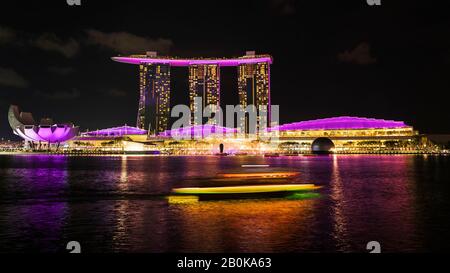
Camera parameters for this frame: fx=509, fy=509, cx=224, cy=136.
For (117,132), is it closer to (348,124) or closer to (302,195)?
(348,124)

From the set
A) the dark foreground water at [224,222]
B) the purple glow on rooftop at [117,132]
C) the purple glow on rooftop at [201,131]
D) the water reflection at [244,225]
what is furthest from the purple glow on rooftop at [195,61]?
the water reflection at [244,225]

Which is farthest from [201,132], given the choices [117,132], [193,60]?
[193,60]

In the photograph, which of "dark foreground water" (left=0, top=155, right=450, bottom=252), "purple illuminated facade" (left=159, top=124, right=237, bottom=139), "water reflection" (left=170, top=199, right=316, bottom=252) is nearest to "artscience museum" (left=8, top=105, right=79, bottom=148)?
"purple illuminated facade" (left=159, top=124, right=237, bottom=139)

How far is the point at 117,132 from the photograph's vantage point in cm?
17975

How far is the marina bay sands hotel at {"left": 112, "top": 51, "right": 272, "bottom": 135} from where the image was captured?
614 ft

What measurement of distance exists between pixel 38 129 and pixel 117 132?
3470cm

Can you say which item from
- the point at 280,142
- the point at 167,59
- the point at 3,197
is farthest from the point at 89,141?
the point at 3,197

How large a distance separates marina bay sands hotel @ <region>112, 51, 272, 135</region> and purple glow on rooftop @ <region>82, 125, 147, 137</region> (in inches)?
340

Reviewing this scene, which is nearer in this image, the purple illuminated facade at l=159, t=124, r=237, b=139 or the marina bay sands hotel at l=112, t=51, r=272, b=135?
the purple illuminated facade at l=159, t=124, r=237, b=139

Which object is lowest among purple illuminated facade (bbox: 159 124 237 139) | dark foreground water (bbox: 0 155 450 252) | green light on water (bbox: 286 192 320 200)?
dark foreground water (bbox: 0 155 450 252)

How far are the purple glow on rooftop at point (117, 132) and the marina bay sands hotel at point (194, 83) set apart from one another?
864 cm

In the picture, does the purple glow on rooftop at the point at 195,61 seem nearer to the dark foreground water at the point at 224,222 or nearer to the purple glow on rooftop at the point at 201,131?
the purple glow on rooftop at the point at 201,131

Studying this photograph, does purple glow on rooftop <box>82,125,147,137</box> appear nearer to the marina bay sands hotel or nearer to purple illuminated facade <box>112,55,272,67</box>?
the marina bay sands hotel
